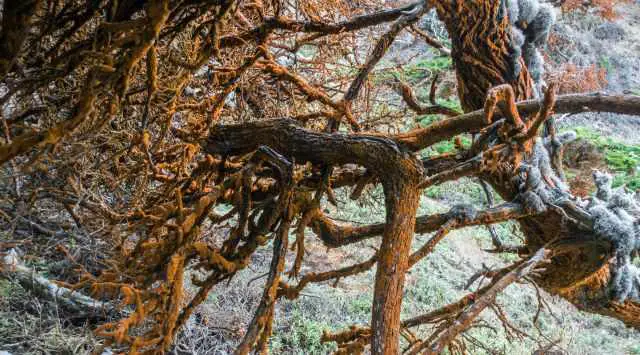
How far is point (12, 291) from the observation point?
4141mm

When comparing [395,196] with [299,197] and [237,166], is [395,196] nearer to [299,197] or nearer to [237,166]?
[299,197]

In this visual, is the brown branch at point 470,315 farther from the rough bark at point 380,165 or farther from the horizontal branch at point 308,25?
the horizontal branch at point 308,25

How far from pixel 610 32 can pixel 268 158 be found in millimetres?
15208

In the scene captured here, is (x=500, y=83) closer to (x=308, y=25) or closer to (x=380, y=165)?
(x=308, y=25)

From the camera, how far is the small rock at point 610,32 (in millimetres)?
14156

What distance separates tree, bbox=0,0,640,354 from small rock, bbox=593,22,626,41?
13.3m

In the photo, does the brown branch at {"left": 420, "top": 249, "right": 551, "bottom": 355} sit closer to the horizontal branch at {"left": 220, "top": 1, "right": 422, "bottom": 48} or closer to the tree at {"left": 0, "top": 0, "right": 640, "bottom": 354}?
the tree at {"left": 0, "top": 0, "right": 640, "bottom": 354}

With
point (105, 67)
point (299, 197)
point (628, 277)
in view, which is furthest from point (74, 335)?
point (628, 277)

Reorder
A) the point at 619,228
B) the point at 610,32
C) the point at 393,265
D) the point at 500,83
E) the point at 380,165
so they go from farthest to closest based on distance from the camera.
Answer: the point at 610,32
the point at 500,83
the point at 619,228
the point at 380,165
the point at 393,265

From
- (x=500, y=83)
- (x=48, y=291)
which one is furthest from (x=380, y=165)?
(x=48, y=291)

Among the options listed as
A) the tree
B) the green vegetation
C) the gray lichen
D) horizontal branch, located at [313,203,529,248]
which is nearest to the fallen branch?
the tree

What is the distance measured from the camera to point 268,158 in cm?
211

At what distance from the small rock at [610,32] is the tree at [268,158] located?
13303 millimetres

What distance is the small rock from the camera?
1416 cm
